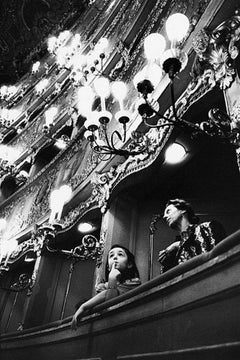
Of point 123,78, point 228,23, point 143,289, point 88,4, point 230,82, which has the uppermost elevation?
point 88,4

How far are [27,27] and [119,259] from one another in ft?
53.4

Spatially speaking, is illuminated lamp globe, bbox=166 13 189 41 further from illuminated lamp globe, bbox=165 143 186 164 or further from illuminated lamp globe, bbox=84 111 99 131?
illuminated lamp globe, bbox=165 143 186 164

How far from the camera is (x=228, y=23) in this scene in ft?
11.7

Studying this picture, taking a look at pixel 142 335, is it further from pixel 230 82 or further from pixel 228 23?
pixel 228 23

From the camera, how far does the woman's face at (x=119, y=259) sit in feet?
13.0

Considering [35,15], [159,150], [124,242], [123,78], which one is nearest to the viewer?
[159,150]

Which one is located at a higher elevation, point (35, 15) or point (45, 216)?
point (35, 15)

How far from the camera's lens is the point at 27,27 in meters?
17.2

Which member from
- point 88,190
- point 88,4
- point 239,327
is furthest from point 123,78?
point 88,4

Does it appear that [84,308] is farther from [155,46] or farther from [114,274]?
[155,46]

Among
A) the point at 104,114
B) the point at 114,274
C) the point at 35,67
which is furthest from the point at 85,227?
the point at 35,67

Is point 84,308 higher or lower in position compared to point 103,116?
lower

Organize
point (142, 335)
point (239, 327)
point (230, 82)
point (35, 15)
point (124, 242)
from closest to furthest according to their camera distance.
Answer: point (239, 327) → point (142, 335) → point (230, 82) → point (124, 242) → point (35, 15)

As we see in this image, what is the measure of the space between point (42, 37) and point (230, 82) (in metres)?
16.1
